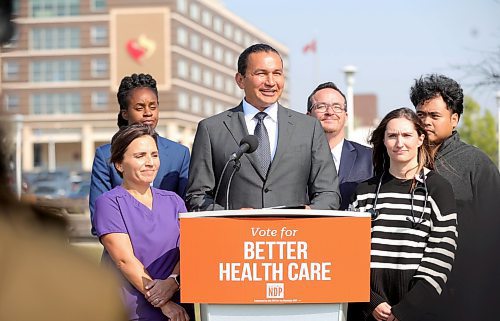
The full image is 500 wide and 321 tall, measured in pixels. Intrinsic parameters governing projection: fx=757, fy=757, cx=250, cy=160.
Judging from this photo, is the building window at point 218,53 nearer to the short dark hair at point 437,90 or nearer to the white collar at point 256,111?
the short dark hair at point 437,90

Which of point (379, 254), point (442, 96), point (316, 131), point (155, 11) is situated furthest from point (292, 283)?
point (155, 11)

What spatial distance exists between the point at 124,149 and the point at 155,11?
182ft

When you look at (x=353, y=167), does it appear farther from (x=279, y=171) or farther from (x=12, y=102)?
(x=12, y=102)

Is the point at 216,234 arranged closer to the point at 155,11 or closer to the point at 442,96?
the point at 442,96

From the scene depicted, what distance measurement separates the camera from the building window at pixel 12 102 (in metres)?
0.34

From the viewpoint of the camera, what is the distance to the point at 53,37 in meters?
0.65

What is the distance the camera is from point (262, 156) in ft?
10.1

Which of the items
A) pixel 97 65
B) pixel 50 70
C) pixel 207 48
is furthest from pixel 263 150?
pixel 207 48

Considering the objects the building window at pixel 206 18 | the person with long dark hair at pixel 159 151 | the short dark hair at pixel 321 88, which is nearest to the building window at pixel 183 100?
the building window at pixel 206 18

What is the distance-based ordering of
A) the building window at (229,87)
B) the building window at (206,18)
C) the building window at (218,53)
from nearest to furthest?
1. the building window at (218,53)
2. the building window at (206,18)
3. the building window at (229,87)

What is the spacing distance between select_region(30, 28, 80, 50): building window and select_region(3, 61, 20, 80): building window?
3 centimetres

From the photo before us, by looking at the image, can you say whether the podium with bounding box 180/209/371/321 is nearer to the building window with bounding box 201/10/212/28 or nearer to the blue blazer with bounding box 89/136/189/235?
the blue blazer with bounding box 89/136/189/235

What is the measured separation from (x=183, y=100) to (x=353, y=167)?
59207 millimetres

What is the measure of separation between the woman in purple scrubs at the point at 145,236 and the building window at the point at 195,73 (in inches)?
2315
